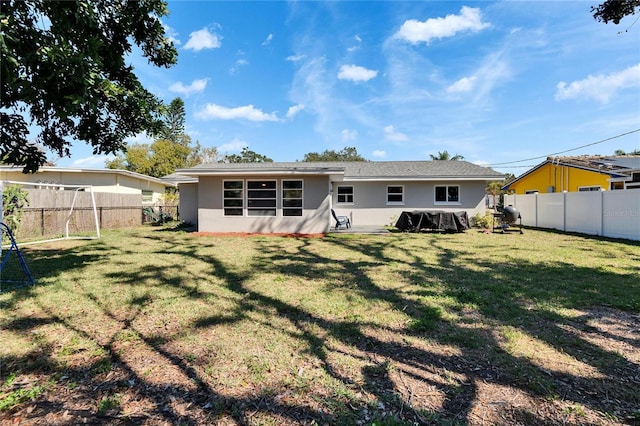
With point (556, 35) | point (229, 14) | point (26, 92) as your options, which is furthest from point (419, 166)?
point (26, 92)

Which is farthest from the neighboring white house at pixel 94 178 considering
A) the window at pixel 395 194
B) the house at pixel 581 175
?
the house at pixel 581 175

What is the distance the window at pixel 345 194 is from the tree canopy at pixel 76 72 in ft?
34.0

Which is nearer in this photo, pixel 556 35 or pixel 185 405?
pixel 185 405

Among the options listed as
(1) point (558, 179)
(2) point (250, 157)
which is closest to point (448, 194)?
(1) point (558, 179)

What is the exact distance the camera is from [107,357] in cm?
300

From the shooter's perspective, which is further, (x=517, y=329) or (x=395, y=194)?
(x=395, y=194)

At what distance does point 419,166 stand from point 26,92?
636 inches

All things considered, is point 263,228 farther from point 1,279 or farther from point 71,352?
point 71,352

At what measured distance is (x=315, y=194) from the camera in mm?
12477

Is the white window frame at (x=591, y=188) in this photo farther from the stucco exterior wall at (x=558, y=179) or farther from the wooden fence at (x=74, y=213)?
the wooden fence at (x=74, y=213)

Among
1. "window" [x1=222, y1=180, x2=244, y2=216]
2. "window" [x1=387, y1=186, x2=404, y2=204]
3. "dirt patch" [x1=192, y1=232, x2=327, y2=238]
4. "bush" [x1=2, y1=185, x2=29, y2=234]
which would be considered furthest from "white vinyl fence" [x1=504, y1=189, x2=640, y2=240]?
"bush" [x1=2, y1=185, x2=29, y2=234]

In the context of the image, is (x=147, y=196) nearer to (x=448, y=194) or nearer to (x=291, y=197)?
(x=291, y=197)

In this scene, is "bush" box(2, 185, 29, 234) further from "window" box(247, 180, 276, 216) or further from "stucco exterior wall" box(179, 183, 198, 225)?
"window" box(247, 180, 276, 216)

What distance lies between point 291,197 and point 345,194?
14.3 ft
